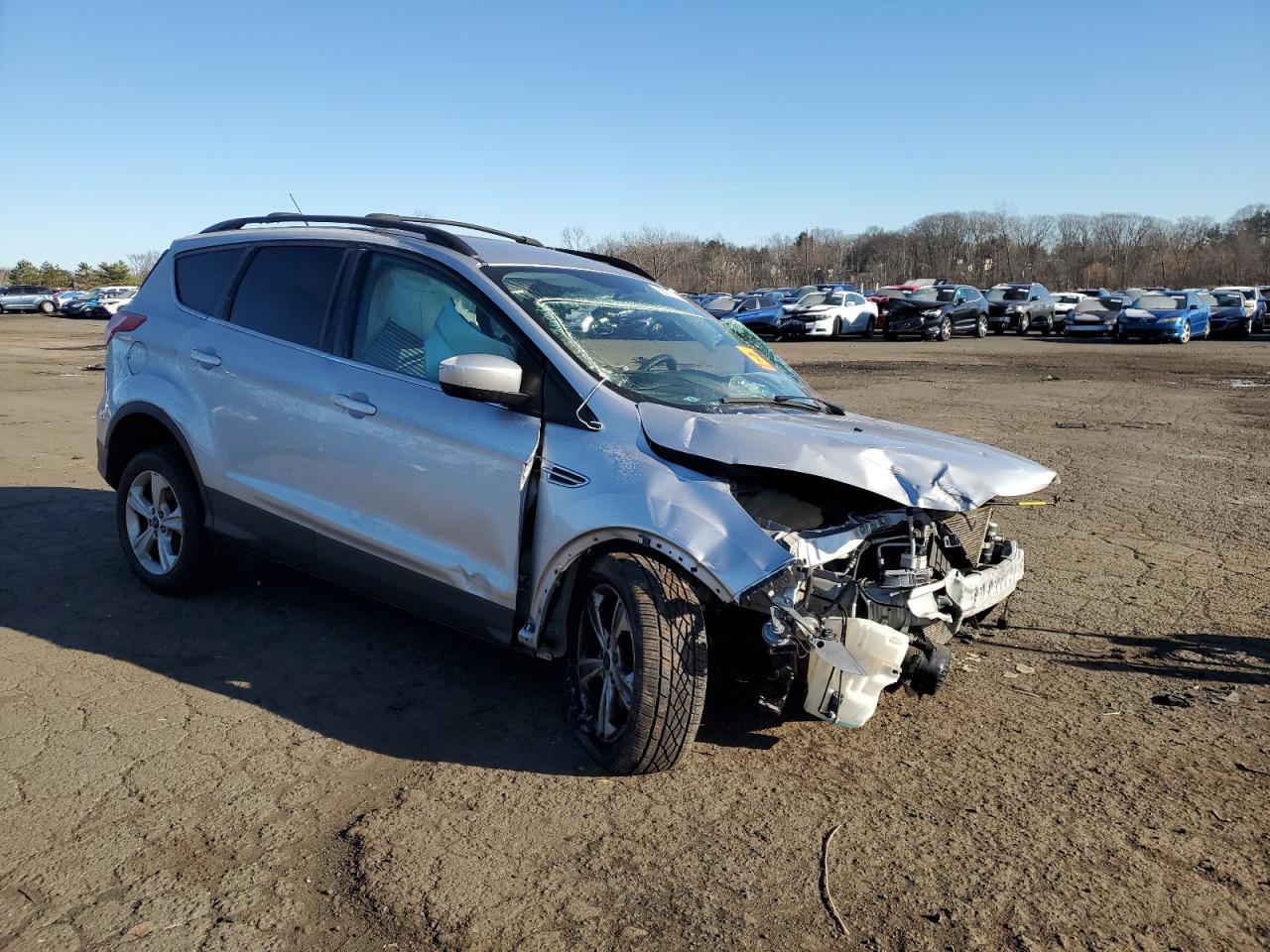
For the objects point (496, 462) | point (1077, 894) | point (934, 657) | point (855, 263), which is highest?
point (855, 263)

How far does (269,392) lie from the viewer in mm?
4672

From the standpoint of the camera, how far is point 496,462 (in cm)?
383

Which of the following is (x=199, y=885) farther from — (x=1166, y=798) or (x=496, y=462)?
(x=1166, y=798)

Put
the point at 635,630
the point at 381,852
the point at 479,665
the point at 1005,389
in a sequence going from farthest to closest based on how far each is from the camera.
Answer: the point at 1005,389, the point at 479,665, the point at 635,630, the point at 381,852

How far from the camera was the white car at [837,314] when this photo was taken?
3347cm

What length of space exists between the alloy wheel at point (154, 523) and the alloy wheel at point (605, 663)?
2.54 meters

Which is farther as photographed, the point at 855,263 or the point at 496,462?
the point at 855,263

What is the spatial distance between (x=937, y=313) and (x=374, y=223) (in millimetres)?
31243

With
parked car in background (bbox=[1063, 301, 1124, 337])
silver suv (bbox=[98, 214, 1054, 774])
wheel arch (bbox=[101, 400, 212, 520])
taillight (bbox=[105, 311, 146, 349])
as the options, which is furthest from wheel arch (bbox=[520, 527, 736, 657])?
parked car in background (bbox=[1063, 301, 1124, 337])

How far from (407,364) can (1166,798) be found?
3309mm

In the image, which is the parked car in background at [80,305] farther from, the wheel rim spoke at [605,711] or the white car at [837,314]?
the wheel rim spoke at [605,711]

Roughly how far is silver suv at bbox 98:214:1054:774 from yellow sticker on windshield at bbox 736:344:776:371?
0.03 metres

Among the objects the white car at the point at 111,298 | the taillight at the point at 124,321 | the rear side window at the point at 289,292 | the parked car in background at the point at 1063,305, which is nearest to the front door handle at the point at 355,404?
the rear side window at the point at 289,292

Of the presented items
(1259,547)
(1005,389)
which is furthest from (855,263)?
(1259,547)
